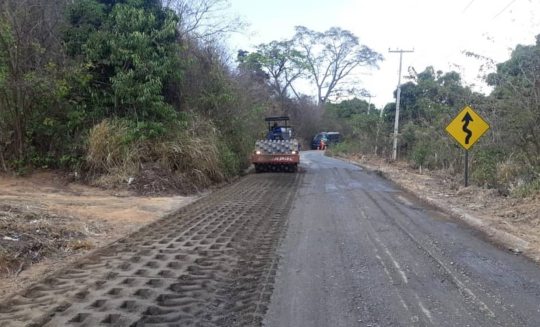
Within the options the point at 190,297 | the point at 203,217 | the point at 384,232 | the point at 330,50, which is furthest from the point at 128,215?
the point at 330,50

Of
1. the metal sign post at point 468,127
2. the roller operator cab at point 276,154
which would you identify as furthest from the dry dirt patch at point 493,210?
the roller operator cab at point 276,154

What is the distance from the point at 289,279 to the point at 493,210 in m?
7.63

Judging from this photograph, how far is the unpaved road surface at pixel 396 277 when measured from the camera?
5.19m

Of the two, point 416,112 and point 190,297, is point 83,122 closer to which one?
point 190,297

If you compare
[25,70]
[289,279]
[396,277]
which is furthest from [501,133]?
[25,70]

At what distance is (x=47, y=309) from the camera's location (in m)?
4.95

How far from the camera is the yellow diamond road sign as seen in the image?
1605 cm

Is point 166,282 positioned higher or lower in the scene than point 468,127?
lower

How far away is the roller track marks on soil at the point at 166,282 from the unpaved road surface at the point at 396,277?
14.9 inches

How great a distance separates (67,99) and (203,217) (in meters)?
7.95

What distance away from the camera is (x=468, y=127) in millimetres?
16172

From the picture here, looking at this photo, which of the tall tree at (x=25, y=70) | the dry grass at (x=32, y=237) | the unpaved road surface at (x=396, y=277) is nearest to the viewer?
the unpaved road surface at (x=396, y=277)

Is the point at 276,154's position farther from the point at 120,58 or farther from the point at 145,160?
the point at 120,58

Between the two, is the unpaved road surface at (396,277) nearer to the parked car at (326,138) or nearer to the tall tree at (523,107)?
the tall tree at (523,107)
